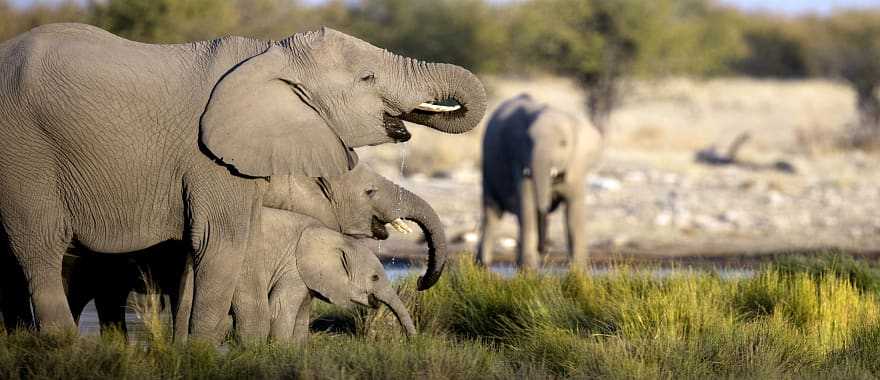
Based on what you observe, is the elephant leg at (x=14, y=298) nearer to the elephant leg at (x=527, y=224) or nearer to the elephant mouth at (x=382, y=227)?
the elephant mouth at (x=382, y=227)

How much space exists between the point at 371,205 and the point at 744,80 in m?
38.3

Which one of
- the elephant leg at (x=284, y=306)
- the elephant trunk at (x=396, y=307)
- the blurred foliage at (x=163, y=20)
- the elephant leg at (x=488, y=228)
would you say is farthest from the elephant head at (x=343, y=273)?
the blurred foliage at (x=163, y=20)

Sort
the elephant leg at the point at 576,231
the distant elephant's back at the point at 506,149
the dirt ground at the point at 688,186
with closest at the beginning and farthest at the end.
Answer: the elephant leg at the point at 576,231 < the distant elephant's back at the point at 506,149 < the dirt ground at the point at 688,186

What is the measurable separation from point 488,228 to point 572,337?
6821 millimetres

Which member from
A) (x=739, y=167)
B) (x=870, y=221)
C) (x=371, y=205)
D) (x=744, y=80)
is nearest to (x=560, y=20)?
(x=739, y=167)

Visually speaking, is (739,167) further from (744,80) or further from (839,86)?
(744,80)

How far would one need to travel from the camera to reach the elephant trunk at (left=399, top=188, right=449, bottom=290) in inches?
338

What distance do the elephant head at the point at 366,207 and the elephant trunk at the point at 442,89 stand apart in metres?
0.70

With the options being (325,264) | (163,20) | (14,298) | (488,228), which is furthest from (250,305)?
(163,20)

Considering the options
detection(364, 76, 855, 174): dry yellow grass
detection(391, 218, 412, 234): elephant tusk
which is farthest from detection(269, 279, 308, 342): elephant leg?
detection(364, 76, 855, 174): dry yellow grass

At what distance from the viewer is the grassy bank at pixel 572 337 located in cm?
702

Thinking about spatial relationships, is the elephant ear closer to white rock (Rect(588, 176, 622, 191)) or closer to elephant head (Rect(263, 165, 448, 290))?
elephant head (Rect(263, 165, 448, 290))

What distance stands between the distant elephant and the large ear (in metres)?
0.53

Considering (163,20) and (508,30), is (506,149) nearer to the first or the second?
(163,20)
